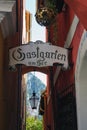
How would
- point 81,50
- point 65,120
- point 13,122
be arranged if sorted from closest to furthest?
point 81,50, point 65,120, point 13,122

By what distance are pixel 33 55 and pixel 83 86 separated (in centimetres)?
102

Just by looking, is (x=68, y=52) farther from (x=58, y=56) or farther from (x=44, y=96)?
(x=44, y=96)

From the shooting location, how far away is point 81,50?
5555mm

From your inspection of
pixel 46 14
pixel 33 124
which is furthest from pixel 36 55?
pixel 33 124

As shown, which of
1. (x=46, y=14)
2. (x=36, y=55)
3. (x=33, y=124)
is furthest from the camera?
(x=33, y=124)

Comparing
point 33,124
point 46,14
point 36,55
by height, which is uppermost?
point 46,14

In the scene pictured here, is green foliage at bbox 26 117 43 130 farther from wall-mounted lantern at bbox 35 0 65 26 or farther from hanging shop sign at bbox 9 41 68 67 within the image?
hanging shop sign at bbox 9 41 68 67

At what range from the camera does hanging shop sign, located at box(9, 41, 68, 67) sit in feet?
19.4

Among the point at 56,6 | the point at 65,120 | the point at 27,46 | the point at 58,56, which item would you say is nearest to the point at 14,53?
the point at 27,46

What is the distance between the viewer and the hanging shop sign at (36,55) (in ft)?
19.4

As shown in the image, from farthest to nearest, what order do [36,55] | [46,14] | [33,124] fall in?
[33,124] → [46,14] → [36,55]

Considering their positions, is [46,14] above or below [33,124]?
above

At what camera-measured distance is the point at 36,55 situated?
233 inches

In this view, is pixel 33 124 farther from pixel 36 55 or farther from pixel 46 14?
pixel 36 55
